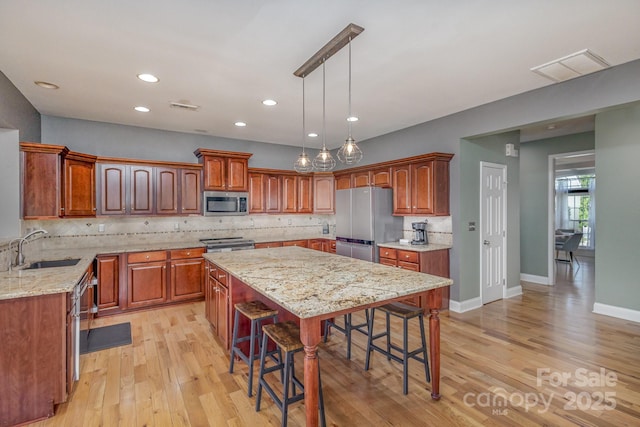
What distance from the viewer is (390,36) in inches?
91.4

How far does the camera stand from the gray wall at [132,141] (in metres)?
4.30

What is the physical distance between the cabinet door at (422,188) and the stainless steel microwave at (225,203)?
2797 millimetres

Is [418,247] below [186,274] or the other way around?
the other way around

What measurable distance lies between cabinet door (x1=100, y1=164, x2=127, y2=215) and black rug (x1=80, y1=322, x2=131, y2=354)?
1614 mm

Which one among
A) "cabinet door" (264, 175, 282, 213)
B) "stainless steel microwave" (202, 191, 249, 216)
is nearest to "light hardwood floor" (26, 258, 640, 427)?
"stainless steel microwave" (202, 191, 249, 216)

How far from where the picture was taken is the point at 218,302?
321cm

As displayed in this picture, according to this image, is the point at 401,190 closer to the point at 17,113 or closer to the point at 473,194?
the point at 473,194

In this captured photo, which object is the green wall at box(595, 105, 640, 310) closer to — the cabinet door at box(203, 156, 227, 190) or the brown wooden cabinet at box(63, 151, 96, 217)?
the cabinet door at box(203, 156, 227, 190)

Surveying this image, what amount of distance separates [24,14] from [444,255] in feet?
15.8

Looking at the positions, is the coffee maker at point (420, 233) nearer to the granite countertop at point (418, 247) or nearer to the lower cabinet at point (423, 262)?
the granite countertop at point (418, 247)

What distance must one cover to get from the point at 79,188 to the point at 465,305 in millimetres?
5444

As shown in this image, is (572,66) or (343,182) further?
(343,182)

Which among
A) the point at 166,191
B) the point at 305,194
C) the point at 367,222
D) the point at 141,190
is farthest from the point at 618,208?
the point at 141,190

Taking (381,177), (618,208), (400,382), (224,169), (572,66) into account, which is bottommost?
(400,382)
